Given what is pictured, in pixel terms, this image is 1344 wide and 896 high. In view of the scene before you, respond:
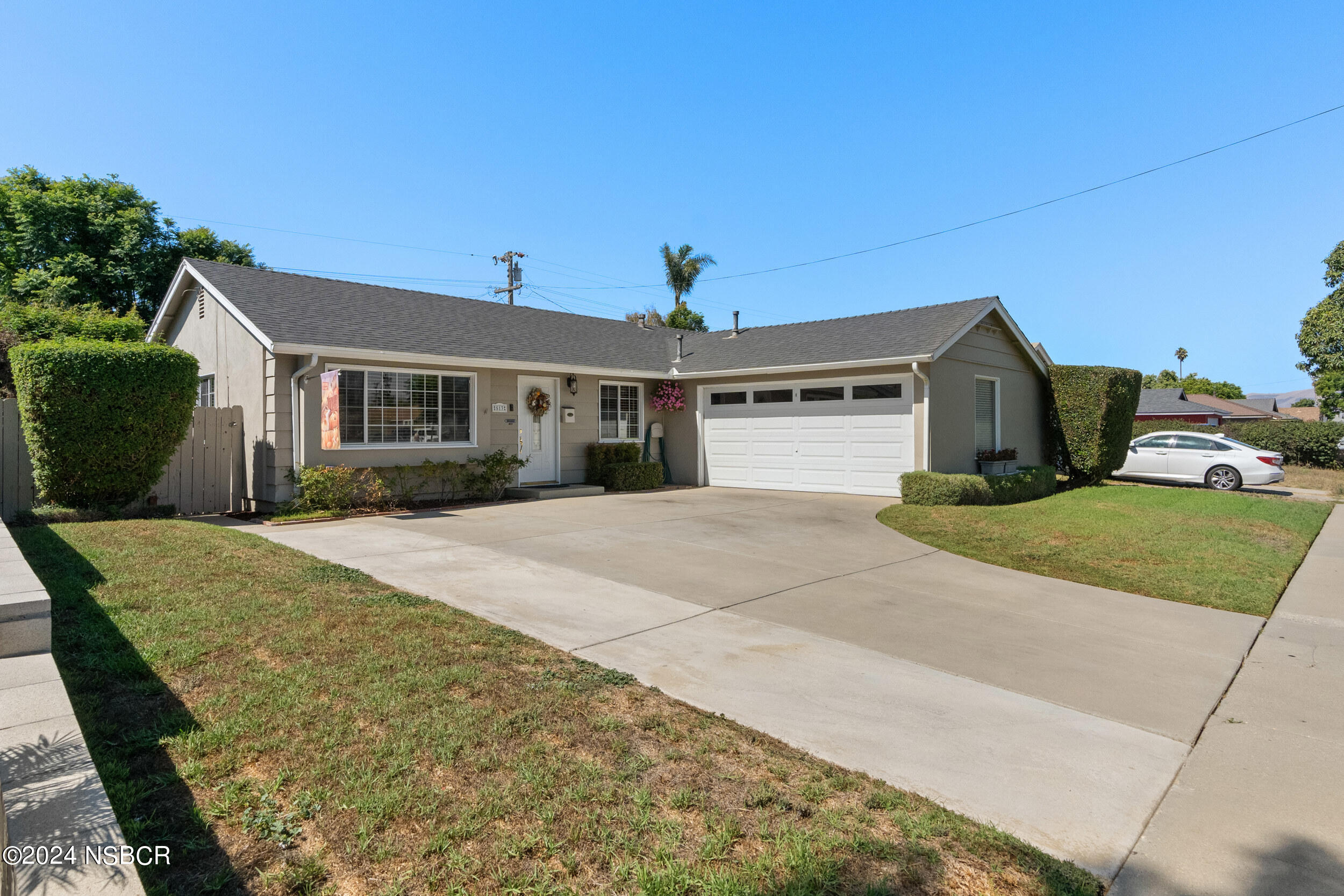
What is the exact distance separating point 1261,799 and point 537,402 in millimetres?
12770

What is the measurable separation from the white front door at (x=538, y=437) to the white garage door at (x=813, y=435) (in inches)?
158

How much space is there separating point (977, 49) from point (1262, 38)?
4933 millimetres

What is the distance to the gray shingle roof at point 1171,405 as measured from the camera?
115 feet

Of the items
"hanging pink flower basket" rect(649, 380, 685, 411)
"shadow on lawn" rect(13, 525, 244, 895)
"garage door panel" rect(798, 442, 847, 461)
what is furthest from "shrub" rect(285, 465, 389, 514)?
"garage door panel" rect(798, 442, 847, 461)

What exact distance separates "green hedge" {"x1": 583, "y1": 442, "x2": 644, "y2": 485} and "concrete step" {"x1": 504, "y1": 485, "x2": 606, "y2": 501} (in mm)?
428

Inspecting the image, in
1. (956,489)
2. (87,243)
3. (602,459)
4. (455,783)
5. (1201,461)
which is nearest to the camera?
(455,783)

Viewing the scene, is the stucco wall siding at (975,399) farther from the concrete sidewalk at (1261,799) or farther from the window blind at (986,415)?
the concrete sidewalk at (1261,799)

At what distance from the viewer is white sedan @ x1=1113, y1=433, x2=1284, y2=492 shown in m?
16.5

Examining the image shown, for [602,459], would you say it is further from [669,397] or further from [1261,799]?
[1261,799]

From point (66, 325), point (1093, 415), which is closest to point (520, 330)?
point (66, 325)

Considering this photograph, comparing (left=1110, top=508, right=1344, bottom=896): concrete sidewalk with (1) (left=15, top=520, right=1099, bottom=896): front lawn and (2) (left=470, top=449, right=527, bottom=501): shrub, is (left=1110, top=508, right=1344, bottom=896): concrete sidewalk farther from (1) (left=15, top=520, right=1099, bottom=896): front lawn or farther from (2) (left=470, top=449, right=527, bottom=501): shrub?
(2) (left=470, top=449, right=527, bottom=501): shrub

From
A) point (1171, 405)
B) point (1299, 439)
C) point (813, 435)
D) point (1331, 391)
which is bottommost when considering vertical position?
point (1299, 439)

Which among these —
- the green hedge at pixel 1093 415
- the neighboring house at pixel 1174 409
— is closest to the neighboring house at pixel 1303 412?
the neighboring house at pixel 1174 409

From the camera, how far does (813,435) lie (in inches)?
594
